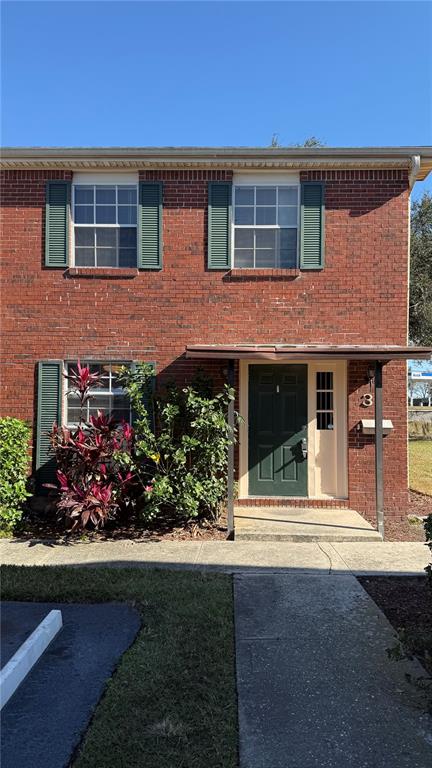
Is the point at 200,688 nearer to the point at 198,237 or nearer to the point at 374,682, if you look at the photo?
the point at 374,682

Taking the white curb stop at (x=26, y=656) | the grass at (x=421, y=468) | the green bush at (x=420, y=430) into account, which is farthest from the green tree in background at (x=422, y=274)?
the white curb stop at (x=26, y=656)

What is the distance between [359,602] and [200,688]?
6.89ft

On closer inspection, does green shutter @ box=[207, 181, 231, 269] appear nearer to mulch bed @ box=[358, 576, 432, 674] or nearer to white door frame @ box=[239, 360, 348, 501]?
white door frame @ box=[239, 360, 348, 501]

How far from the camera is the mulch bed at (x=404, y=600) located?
14.6 ft

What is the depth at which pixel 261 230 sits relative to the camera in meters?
8.52

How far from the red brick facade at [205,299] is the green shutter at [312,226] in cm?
13

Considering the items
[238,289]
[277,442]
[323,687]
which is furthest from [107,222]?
[323,687]

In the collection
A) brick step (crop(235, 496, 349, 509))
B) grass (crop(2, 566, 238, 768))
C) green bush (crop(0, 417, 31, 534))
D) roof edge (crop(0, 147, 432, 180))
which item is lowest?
grass (crop(2, 566, 238, 768))

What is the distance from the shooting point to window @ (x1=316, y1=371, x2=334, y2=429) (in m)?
8.47

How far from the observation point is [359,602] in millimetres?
4926

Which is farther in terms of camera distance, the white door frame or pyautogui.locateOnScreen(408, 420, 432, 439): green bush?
pyautogui.locateOnScreen(408, 420, 432, 439): green bush

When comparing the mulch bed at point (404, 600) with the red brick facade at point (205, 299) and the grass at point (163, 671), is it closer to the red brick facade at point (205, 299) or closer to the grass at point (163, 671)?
the grass at point (163, 671)

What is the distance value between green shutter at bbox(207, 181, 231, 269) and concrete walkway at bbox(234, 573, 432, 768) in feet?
16.7

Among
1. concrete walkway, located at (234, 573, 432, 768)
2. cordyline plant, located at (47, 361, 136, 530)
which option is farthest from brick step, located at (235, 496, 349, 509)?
concrete walkway, located at (234, 573, 432, 768)
